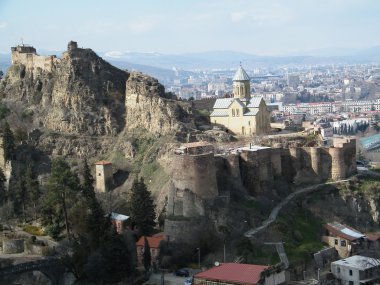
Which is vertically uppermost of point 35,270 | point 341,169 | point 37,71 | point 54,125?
point 37,71

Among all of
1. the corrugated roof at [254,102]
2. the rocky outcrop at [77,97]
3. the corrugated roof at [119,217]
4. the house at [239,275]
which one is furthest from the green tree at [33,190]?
the corrugated roof at [254,102]

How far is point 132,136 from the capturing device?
47.7 m

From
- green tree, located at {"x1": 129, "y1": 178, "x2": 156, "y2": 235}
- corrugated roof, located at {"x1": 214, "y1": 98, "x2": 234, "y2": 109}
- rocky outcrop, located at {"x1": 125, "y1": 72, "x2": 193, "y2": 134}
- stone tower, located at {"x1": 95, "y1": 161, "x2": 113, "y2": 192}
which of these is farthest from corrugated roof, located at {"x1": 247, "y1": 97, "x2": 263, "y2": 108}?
green tree, located at {"x1": 129, "y1": 178, "x2": 156, "y2": 235}

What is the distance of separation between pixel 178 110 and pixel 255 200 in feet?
33.3

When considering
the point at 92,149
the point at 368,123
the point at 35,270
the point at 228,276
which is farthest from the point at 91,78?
the point at 368,123

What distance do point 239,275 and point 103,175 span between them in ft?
48.9

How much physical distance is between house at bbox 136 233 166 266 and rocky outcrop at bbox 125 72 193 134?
10.9 m

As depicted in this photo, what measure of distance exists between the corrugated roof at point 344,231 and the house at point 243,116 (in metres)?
9.94

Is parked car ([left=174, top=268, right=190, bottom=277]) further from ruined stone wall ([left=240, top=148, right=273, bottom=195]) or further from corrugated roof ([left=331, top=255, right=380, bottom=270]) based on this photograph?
ruined stone wall ([left=240, top=148, right=273, bottom=195])

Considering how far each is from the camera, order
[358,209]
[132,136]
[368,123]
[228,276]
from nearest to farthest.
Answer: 1. [228,276]
2. [358,209]
3. [132,136]
4. [368,123]

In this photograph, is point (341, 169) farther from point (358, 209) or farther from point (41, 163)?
point (41, 163)

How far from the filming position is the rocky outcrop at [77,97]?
49.6m

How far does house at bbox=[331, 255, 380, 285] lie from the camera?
35.0 metres

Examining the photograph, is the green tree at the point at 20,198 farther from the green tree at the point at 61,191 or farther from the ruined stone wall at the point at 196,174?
the ruined stone wall at the point at 196,174
